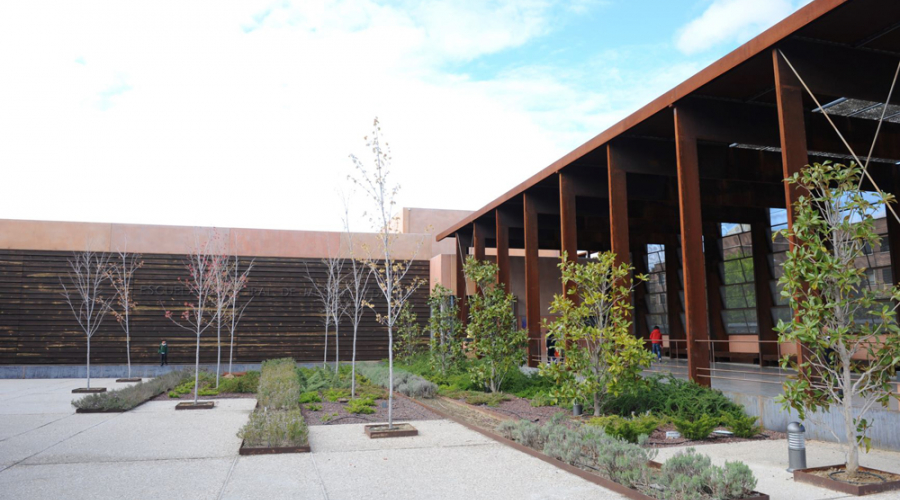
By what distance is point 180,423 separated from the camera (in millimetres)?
11055

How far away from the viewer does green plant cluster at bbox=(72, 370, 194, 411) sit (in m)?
12.6

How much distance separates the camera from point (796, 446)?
683cm

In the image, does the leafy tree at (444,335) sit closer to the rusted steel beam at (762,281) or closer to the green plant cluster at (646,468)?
the rusted steel beam at (762,281)

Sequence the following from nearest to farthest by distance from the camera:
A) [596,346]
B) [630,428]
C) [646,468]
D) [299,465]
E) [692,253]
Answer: [646,468] < [299,465] < [630,428] < [596,346] < [692,253]

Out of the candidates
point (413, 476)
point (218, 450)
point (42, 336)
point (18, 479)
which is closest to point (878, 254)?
point (413, 476)

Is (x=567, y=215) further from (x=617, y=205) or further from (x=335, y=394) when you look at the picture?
(x=335, y=394)

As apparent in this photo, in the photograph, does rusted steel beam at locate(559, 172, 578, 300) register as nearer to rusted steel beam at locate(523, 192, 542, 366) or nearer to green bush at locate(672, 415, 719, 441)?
rusted steel beam at locate(523, 192, 542, 366)

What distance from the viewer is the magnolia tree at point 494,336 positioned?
1488 centimetres

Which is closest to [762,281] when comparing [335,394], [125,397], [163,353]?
[335,394]

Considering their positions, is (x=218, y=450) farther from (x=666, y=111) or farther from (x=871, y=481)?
(x=666, y=111)

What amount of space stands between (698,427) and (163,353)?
2097 cm

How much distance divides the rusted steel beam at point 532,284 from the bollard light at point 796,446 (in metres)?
11.6

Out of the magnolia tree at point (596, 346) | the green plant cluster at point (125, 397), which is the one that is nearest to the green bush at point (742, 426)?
the magnolia tree at point (596, 346)

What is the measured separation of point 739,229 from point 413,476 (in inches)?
713
